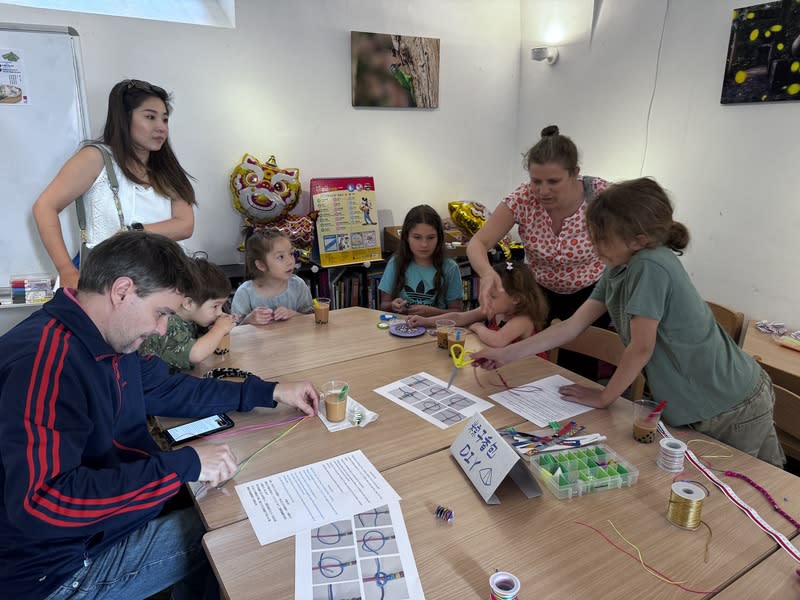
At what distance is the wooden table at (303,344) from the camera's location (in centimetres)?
187

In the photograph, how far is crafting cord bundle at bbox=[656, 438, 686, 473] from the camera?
1.17 m

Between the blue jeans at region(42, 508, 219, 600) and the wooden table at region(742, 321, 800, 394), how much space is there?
8.27 feet

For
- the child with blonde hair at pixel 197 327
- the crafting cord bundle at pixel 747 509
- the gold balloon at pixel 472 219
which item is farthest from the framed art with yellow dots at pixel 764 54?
the child with blonde hair at pixel 197 327

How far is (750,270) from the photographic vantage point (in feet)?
9.97

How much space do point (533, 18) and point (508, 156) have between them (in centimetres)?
113

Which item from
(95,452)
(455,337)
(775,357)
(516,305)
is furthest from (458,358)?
(775,357)

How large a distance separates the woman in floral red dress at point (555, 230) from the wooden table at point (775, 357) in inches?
33.8

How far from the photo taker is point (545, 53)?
13.3 feet

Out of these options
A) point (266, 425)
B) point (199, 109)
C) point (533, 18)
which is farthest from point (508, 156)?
point (266, 425)

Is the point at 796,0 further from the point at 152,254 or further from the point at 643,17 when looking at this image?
the point at 152,254

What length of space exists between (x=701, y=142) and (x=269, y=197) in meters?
2.77

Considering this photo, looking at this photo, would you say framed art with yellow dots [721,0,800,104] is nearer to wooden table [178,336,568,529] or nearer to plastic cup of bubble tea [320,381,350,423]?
wooden table [178,336,568,529]

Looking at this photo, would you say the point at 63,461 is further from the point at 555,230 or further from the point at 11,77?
the point at 11,77

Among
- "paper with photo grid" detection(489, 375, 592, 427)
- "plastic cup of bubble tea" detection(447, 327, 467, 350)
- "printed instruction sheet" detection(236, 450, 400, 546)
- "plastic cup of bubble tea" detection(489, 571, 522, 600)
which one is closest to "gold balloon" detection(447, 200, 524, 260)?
"plastic cup of bubble tea" detection(447, 327, 467, 350)
